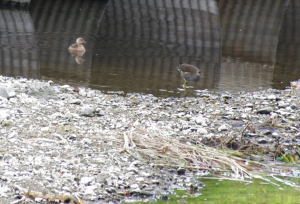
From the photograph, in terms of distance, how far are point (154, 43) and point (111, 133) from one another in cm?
1045

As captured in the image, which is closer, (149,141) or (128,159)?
(128,159)

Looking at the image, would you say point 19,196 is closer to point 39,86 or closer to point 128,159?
point 128,159

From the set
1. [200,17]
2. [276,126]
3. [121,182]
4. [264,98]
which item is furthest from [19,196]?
[200,17]

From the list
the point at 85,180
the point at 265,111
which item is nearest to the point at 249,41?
the point at 265,111

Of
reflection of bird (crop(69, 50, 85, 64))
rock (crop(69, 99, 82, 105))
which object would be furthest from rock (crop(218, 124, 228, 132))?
reflection of bird (crop(69, 50, 85, 64))

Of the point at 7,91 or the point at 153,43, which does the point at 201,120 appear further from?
the point at 153,43

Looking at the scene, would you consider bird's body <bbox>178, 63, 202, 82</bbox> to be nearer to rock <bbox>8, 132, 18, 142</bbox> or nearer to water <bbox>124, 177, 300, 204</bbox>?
A: water <bbox>124, 177, 300, 204</bbox>

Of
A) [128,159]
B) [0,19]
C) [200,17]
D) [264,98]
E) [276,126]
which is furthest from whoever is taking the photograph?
[200,17]

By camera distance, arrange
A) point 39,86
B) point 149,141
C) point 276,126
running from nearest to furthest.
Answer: point 149,141
point 276,126
point 39,86

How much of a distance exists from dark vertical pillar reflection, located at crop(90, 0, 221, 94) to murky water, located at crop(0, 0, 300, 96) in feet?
0.10

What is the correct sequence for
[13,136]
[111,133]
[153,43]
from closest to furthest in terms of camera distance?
[13,136]
[111,133]
[153,43]

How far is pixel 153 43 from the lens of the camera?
17.7 m

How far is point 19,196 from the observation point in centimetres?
561

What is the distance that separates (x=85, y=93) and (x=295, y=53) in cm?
1017
